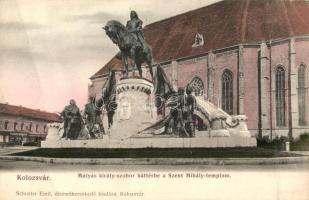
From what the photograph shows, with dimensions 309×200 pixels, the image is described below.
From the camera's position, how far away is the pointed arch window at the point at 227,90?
271 inches

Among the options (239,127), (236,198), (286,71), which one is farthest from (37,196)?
(286,71)

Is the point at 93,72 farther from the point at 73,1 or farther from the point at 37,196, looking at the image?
the point at 37,196

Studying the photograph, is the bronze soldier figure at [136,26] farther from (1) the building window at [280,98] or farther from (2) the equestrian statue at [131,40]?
(1) the building window at [280,98]

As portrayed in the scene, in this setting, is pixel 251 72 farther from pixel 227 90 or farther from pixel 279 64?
pixel 227 90

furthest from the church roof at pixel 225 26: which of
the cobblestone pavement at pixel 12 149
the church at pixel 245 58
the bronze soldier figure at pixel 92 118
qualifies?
the cobblestone pavement at pixel 12 149

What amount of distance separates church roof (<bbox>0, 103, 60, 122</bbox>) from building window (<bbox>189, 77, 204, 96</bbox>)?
2.03 meters

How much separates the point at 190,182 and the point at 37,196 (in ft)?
5.02

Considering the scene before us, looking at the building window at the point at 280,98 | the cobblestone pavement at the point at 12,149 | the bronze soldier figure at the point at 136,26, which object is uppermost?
the bronze soldier figure at the point at 136,26

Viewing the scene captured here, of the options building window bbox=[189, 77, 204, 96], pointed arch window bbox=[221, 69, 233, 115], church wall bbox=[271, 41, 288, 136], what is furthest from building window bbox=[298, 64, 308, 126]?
building window bbox=[189, 77, 204, 96]

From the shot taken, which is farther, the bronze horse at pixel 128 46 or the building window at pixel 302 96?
the bronze horse at pixel 128 46

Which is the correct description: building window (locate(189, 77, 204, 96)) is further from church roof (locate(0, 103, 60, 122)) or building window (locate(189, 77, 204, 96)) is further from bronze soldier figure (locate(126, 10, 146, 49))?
church roof (locate(0, 103, 60, 122))

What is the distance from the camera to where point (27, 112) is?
5.98 metres

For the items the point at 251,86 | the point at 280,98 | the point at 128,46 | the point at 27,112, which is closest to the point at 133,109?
the point at 128,46

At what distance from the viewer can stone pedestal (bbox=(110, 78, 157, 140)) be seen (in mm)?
5773
